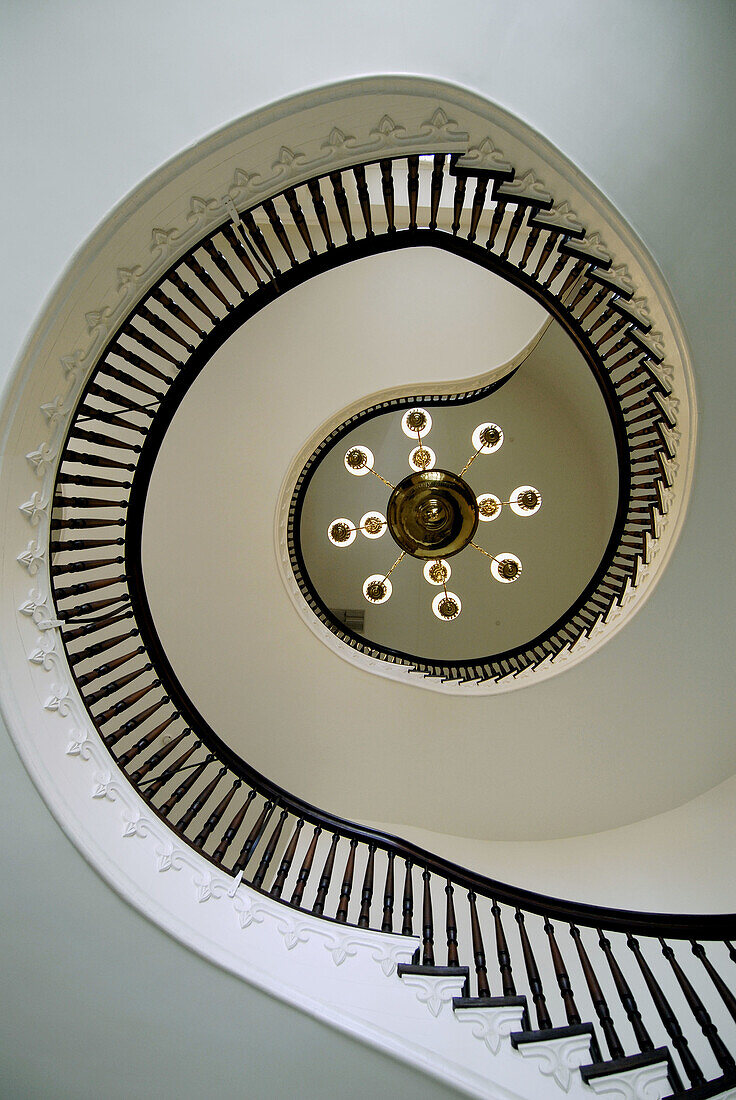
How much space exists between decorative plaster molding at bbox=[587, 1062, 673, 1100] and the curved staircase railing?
60mm

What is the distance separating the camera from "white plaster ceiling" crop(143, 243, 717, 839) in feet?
16.7

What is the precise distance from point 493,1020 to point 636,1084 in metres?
0.54

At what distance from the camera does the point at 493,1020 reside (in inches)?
92.1

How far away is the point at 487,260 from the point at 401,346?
98.2 inches

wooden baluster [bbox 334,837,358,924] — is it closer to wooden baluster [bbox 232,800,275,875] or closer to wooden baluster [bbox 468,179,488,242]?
wooden baluster [bbox 232,800,275,875]

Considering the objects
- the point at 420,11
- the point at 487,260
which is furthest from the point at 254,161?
the point at 487,260

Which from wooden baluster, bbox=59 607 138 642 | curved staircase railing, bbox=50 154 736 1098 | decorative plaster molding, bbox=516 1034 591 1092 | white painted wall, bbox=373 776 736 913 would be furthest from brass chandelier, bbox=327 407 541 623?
decorative plaster molding, bbox=516 1034 591 1092

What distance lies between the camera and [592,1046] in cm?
234

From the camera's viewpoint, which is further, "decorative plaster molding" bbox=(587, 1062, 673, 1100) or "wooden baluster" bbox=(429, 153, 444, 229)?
"wooden baluster" bbox=(429, 153, 444, 229)

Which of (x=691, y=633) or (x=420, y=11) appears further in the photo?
(x=691, y=633)

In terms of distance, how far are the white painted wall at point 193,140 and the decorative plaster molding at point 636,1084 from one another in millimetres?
624

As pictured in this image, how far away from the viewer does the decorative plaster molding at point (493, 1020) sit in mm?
2307

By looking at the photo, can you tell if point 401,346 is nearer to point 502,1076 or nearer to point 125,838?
point 125,838

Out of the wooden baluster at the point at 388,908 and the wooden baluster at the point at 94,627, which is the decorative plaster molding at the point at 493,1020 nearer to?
the wooden baluster at the point at 388,908
